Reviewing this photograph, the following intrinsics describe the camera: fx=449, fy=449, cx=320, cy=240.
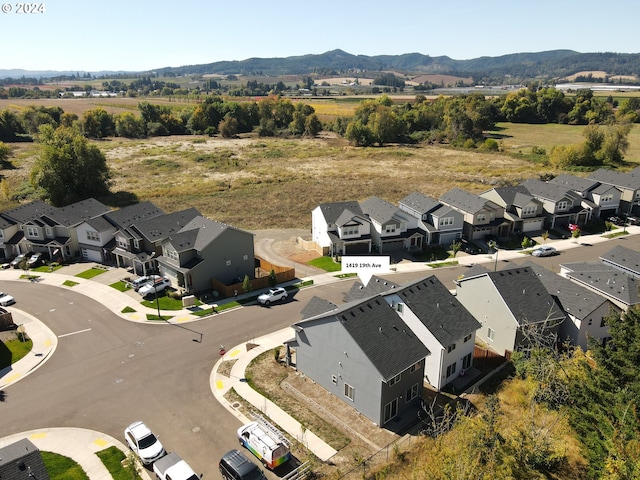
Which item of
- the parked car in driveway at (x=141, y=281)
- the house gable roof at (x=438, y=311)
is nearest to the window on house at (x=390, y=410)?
the house gable roof at (x=438, y=311)

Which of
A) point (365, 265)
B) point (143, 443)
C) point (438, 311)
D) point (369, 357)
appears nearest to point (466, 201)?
point (365, 265)

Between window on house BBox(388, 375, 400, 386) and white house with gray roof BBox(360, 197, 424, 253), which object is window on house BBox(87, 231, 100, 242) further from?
window on house BBox(388, 375, 400, 386)

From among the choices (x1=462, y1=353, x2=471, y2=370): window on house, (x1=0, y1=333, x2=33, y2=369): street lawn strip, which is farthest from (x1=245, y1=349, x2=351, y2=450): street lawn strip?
(x1=0, y1=333, x2=33, y2=369): street lawn strip

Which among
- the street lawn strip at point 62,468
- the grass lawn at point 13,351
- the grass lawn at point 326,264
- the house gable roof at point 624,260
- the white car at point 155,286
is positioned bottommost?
the street lawn strip at point 62,468

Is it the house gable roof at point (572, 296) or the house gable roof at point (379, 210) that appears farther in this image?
the house gable roof at point (379, 210)

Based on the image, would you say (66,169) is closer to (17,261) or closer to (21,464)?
(17,261)

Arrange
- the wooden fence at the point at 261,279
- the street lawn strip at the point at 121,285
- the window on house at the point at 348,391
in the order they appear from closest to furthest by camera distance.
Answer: the window on house at the point at 348,391, the wooden fence at the point at 261,279, the street lawn strip at the point at 121,285

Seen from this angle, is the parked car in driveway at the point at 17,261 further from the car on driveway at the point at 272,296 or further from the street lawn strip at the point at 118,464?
the street lawn strip at the point at 118,464

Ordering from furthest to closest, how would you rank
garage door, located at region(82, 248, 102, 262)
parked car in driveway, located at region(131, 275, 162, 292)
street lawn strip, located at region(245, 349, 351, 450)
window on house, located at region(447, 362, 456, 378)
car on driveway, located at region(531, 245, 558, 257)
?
car on driveway, located at region(531, 245, 558, 257) < garage door, located at region(82, 248, 102, 262) < parked car in driveway, located at region(131, 275, 162, 292) < window on house, located at region(447, 362, 456, 378) < street lawn strip, located at region(245, 349, 351, 450)

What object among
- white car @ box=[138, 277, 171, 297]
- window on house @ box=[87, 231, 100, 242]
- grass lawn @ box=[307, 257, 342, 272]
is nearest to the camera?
white car @ box=[138, 277, 171, 297]
